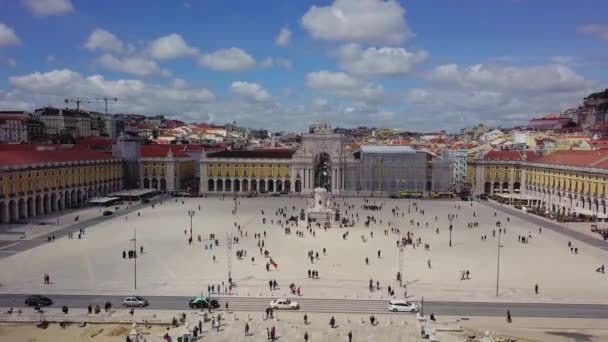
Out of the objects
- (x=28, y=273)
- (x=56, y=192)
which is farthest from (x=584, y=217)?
(x=56, y=192)

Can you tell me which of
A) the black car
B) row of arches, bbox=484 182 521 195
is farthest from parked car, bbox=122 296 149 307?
row of arches, bbox=484 182 521 195

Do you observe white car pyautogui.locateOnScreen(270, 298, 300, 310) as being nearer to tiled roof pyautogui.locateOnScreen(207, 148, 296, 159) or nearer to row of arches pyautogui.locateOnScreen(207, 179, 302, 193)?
row of arches pyautogui.locateOnScreen(207, 179, 302, 193)

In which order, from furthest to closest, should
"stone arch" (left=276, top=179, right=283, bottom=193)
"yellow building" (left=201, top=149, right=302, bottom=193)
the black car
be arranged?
"stone arch" (left=276, top=179, right=283, bottom=193), "yellow building" (left=201, top=149, right=302, bottom=193), the black car

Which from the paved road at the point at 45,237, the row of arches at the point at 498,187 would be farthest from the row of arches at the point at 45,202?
the row of arches at the point at 498,187

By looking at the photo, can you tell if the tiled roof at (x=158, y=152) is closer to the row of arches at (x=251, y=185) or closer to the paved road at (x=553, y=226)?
the row of arches at (x=251, y=185)

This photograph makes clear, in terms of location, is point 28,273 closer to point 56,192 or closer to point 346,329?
point 346,329

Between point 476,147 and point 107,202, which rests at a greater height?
point 476,147

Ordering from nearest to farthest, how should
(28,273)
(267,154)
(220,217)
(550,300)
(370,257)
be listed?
(550,300) < (28,273) < (370,257) < (220,217) < (267,154)
